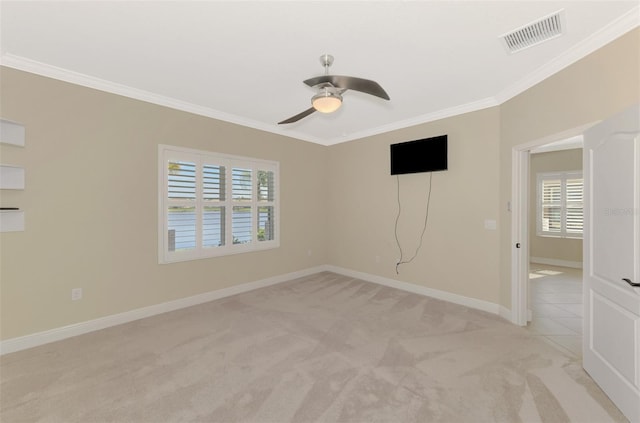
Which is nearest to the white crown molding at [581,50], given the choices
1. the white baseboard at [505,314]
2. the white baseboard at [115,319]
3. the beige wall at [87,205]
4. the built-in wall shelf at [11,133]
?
the white baseboard at [505,314]

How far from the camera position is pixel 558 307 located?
3.86 meters

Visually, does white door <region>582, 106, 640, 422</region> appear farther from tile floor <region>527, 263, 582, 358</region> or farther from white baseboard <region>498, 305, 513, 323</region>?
white baseboard <region>498, 305, 513, 323</region>

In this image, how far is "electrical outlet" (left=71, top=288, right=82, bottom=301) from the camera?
300 centimetres

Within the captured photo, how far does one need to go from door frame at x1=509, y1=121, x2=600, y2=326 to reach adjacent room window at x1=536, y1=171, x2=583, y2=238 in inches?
182

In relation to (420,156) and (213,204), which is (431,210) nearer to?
(420,156)

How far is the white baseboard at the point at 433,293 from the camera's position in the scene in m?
3.61

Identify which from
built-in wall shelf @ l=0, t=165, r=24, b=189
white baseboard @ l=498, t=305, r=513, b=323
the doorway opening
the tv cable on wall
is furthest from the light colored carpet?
built-in wall shelf @ l=0, t=165, r=24, b=189

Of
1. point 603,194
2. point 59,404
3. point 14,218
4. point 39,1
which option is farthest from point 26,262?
point 603,194

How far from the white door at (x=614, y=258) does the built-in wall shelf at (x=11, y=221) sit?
5062 mm

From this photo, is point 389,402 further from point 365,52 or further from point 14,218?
point 14,218

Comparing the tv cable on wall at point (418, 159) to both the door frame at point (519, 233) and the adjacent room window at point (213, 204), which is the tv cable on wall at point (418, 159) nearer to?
the door frame at point (519, 233)

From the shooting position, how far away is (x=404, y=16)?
204cm

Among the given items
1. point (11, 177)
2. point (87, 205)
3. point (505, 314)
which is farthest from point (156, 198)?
point (505, 314)

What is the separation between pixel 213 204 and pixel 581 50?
443cm
